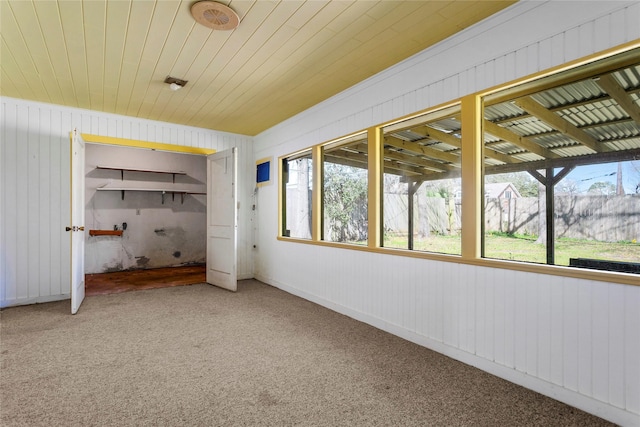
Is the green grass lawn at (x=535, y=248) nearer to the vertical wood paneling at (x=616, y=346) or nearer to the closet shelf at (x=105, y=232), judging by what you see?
the vertical wood paneling at (x=616, y=346)

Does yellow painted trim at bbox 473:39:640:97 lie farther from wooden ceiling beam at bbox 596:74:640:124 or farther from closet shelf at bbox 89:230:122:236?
closet shelf at bbox 89:230:122:236

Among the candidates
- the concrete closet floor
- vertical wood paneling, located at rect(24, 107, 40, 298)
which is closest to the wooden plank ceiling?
vertical wood paneling, located at rect(24, 107, 40, 298)

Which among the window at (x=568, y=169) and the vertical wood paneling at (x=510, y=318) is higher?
the window at (x=568, y=169)

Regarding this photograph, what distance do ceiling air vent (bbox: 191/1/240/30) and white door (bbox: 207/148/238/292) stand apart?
252 centimetres

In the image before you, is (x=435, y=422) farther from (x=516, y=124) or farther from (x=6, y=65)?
(x=6, y=65)

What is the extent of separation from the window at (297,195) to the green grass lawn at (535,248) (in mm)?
2095

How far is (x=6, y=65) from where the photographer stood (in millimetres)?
3232

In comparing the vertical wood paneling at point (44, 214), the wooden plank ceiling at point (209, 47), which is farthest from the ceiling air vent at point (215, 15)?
the vertical wood paneling at point (44, 214)

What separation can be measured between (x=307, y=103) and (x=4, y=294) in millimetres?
4652

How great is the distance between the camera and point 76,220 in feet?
12.7

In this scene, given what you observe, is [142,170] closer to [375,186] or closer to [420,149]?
[375,186]

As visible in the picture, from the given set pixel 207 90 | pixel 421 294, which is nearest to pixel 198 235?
pixel 207 90

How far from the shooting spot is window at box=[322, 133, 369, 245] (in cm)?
370

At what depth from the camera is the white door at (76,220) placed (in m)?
3.73
